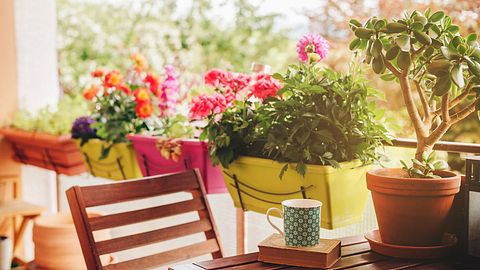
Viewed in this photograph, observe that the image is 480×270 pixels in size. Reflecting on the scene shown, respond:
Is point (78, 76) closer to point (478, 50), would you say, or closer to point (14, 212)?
point (14, 212)

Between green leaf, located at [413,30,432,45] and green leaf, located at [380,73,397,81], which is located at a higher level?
green leaf, located at [413,30,432,45]

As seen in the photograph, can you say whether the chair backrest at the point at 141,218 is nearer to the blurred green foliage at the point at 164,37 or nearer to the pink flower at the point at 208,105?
the pink flower at the point at 208,105

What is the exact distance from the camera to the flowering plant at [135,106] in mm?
2312

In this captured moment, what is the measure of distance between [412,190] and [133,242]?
2.79 feet

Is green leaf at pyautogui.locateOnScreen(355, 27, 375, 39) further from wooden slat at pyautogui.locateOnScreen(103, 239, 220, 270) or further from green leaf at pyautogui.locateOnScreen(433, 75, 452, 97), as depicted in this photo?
wooden slat at pyautogui.locateOnScreen(103, 239, 220, 270)

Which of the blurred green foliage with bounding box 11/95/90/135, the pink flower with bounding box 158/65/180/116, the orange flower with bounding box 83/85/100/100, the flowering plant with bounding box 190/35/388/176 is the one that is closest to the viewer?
the flowering plant with bounding box 190/35/388/176

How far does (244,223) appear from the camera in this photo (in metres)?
2.17

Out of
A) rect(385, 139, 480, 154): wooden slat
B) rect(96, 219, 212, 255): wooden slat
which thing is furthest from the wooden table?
rect(96, 219, 212, 255): wooden slat

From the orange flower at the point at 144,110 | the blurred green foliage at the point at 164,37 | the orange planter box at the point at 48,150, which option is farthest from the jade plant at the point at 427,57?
the blurred green foliage at the point at 164,37

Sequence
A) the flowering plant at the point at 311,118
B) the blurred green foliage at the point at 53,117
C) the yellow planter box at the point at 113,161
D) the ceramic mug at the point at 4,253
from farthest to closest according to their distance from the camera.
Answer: the blurred green foliage at the point at 53,117
the ceramic mug at the point at 4,253
the yellow planter box at the point at 113,161
the flowering plant at the point at 311,118

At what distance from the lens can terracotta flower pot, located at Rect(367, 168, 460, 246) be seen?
1336 millimetres

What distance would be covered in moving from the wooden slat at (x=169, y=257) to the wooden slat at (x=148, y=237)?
44 millimetres

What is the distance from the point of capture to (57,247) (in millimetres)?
2395

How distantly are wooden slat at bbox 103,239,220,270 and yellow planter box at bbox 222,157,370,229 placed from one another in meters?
0.22
